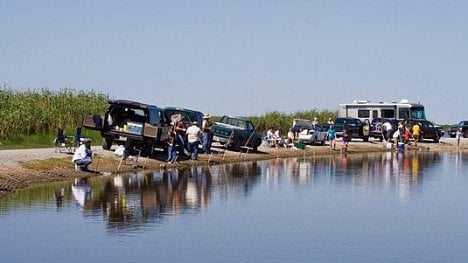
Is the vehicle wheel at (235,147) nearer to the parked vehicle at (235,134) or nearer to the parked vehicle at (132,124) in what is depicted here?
the parked vehicle at (235,134)

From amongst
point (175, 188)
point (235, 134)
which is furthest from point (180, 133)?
point (175, 188)

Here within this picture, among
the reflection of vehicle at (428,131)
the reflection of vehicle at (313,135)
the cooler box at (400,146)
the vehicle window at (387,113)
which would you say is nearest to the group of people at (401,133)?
the cooler box at (400,146)

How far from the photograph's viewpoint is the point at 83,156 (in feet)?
107

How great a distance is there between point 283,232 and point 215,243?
226cm

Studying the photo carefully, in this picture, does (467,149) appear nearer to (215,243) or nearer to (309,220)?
(309,220)

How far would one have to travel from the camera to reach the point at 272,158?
50.3 metres

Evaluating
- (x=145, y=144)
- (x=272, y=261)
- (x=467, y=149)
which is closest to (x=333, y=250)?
(x=272, y=261)

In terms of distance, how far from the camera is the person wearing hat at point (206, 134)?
141ft

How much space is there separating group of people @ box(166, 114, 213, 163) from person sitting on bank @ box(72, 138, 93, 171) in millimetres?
5639

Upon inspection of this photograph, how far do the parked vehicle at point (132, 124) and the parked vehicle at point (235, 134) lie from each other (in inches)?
325

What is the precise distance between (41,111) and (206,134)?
927cm

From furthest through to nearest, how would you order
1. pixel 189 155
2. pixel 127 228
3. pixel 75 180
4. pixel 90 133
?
1. pixel 90 133
2. pixel 189 155
3. pixel 75 180
4. pixel 127 228

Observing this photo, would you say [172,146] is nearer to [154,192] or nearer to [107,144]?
[107,144]

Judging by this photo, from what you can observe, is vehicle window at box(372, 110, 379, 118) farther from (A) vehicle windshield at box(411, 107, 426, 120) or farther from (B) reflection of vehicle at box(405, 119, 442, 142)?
(B) reflection of vehicle at box(405, 119, 442, 142)
